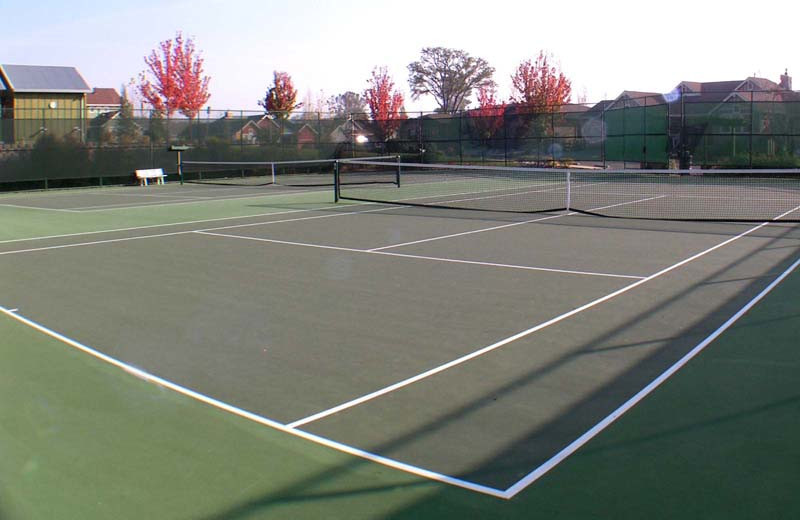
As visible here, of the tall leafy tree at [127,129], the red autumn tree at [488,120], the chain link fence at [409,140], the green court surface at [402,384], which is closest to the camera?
the green court surface at [402,384]

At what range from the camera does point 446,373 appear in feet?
20.2

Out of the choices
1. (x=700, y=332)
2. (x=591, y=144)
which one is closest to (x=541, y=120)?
(x=591, y=144)

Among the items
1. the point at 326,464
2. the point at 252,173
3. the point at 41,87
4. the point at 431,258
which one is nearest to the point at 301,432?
the point at 326,464

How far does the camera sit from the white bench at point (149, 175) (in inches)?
1259

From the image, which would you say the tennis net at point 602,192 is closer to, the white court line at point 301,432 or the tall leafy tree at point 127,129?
the tall leafy tree at point 127,129

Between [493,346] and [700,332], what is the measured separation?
2.09 m

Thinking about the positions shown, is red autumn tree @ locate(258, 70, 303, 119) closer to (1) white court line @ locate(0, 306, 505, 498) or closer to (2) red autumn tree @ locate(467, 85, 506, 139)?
(2) red autumn tree @ locate(467, 85, 506, 139)

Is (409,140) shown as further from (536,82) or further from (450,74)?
(450,74)

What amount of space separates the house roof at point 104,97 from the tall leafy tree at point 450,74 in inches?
1304

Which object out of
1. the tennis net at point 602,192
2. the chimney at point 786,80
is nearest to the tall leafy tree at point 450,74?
the chimney at point 786,80

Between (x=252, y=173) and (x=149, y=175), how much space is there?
5.59 metres

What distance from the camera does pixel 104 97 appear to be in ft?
269

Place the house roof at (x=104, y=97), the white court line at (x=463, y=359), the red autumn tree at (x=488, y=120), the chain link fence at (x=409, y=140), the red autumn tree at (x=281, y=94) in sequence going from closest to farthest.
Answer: the white court line at (x=463, y=359), the chain link fence at (x=409, y=140), the red autumn tree at (x=488, y=120), the red autumn tree at (x=281, y=94), the house roof at (x=104, y=97)

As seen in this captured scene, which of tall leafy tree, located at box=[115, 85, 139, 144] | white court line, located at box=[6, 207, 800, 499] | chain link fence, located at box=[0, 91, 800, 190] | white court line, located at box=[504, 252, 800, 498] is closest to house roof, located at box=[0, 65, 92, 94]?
chain link fence, located at box=[0, 91, 800, 190]
